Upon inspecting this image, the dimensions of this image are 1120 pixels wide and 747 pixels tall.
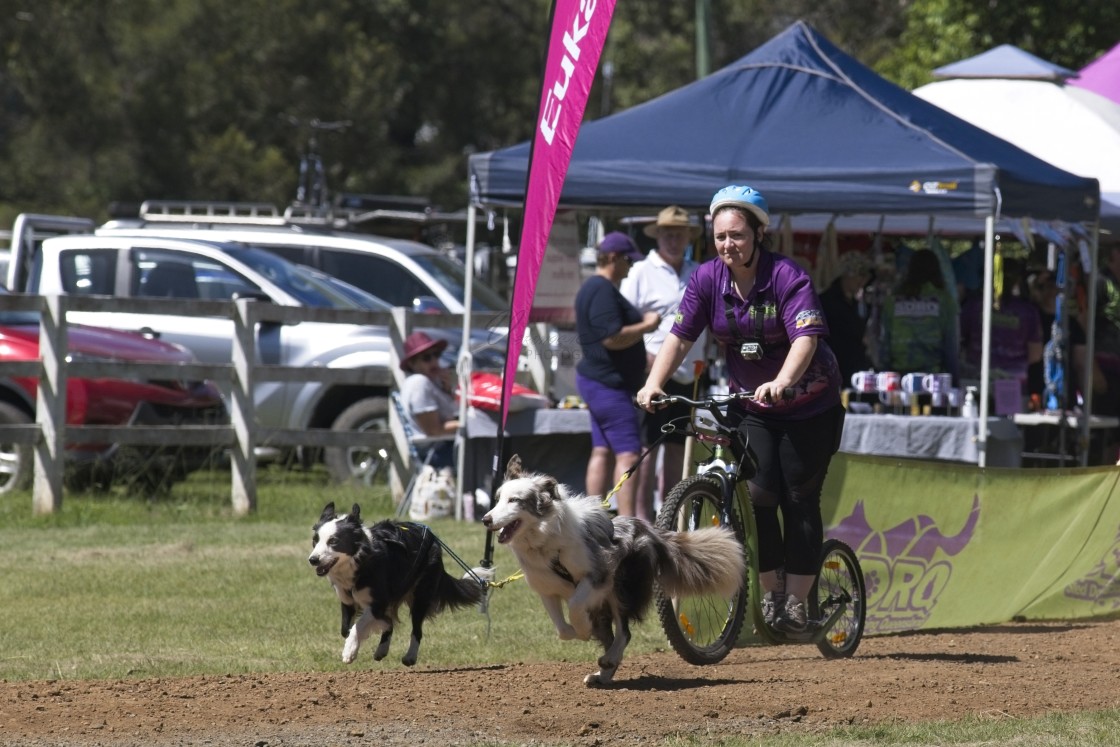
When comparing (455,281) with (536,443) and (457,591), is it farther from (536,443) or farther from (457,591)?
(457,591)

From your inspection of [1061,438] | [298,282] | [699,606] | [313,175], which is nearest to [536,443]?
[298,282]

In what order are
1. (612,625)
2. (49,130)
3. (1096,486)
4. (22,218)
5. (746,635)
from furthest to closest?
(49,130) → (22,218) → (1096,486) → (746,635) → (612,625)

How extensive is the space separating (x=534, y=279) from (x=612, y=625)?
2.08m

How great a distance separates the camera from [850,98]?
519 inches

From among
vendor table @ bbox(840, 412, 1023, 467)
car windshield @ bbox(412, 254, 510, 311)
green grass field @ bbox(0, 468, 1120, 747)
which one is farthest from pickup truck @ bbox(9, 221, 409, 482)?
vendor table @ bbox(840, 412, 1023, 467)

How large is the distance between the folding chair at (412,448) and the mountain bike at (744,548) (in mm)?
5739

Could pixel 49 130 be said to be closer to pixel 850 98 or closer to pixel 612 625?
pixel 850 98

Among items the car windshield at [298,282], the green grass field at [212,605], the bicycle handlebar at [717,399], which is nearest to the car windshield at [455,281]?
the car windshield at [298,282]

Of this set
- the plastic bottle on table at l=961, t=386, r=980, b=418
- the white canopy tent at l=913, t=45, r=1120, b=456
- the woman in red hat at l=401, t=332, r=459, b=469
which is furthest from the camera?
the white canopy tent at l=913, t=45, r=1120, b=456

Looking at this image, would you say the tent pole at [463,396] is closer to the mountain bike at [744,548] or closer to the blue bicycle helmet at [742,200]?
the mountain bike at [744,548]

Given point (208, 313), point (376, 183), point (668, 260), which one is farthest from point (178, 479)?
point (376, 183)

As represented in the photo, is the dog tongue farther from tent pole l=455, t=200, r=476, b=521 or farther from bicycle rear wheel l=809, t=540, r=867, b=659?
tent pole l=455, t=200, r=476, b=521

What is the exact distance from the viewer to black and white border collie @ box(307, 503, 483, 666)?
712 centimetres

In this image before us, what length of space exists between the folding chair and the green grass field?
0.21 meters
